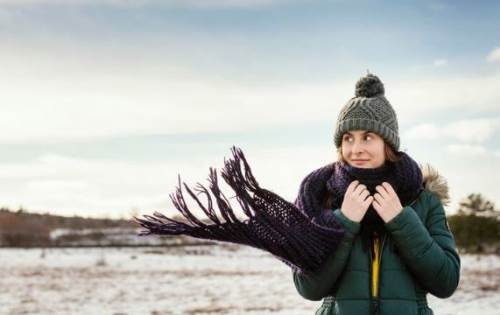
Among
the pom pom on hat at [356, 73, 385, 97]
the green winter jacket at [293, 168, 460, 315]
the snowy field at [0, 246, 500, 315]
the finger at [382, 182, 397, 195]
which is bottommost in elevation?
the snowy field at [0, 246, 500, 315]

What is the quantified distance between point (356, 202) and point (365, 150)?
210 millimetres

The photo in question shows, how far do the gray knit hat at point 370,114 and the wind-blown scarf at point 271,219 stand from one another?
0.42 feet

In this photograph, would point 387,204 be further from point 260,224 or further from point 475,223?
point 475,223

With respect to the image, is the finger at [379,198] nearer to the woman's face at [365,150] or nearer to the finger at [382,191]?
the finger at [382,191]

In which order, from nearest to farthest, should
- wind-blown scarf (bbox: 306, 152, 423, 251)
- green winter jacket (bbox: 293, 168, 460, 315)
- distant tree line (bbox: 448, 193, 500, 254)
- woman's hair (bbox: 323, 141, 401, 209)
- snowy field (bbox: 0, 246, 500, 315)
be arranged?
1. green winter jacket (bbox: 293, 168, 460, 315)
2. wind-blown scarf (bbox: 306, 152, 423, 251)
3. woman's hair (bbox: 323, 141, 401, 209)
4. snowy field (bbox: 0, 246, 500, 315)
5. distant tree line (bbox: 448, 193, 500, 254)

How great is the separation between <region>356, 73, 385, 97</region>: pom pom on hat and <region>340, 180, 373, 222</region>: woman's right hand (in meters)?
0.38

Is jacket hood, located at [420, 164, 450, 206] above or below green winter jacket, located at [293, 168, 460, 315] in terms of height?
above

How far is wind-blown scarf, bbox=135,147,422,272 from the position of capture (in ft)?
7.71

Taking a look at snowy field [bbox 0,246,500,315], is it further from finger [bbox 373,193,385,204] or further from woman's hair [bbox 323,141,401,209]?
finger [bbox 373,193,385,204]

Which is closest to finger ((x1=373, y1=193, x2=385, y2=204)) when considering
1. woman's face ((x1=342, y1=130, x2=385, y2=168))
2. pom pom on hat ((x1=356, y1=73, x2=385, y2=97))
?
woman's face ((x1=342, y1=130, x2=385, y2=168))

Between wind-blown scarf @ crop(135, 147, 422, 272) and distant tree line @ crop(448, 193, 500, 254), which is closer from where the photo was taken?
wind-blown scarf @ crop(135, 147, 422, 272)

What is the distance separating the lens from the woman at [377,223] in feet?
7.63

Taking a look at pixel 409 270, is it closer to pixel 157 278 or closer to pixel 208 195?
pixel 208 195

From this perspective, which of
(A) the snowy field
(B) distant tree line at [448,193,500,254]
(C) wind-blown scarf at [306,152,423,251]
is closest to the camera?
(C) wind-blown scarf at [306,152,423,251]
